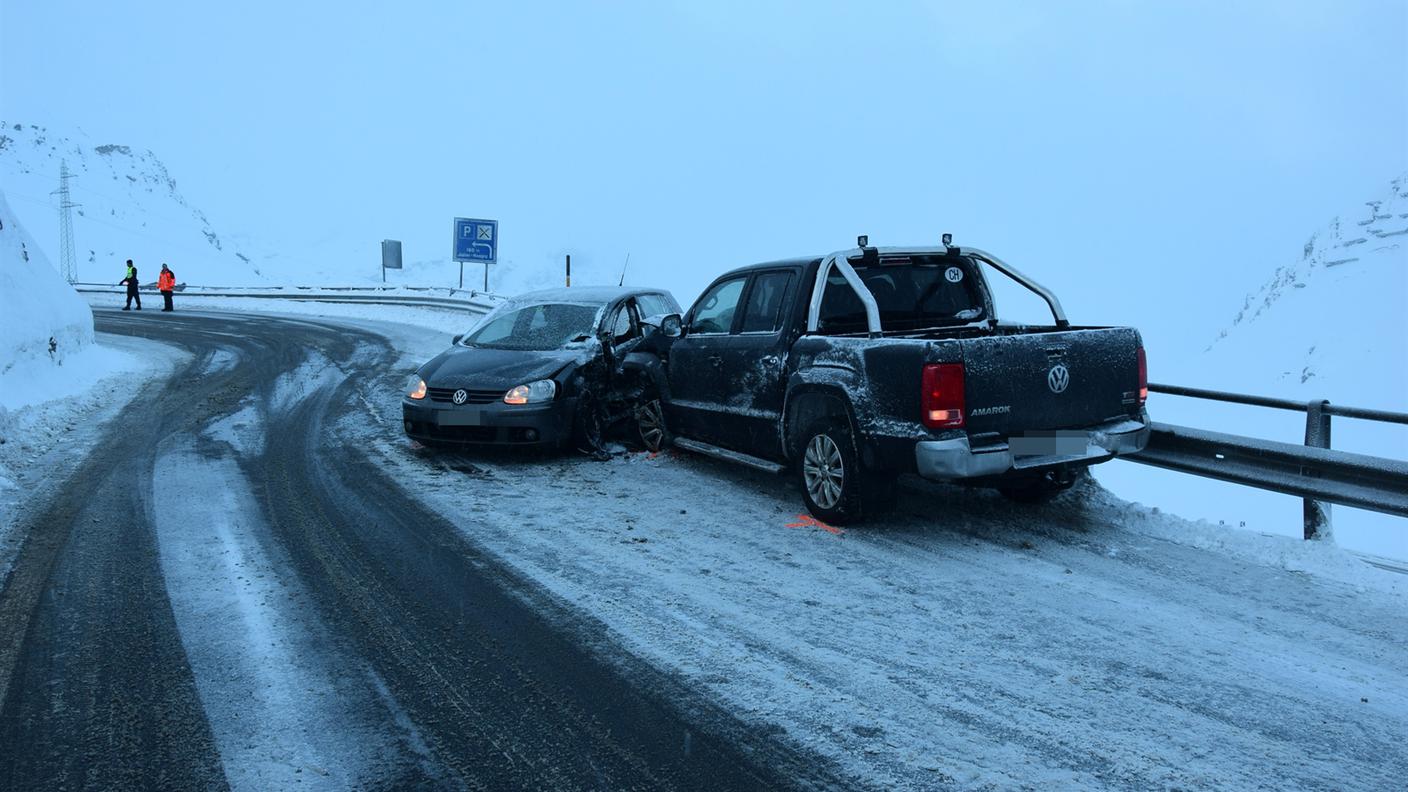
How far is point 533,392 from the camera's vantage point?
8297mm

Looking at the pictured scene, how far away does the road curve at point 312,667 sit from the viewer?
319 cm

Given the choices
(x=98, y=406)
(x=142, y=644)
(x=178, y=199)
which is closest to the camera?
(x=142, y=644)

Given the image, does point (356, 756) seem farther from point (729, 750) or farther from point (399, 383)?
point (399, 383)

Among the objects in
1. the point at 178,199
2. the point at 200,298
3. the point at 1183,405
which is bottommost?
the point at 1183,405

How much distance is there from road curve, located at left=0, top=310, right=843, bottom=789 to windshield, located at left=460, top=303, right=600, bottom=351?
2.62m

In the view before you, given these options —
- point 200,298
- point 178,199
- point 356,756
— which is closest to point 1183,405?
point 356,756

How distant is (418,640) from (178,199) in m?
90.8

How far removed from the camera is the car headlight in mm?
8242

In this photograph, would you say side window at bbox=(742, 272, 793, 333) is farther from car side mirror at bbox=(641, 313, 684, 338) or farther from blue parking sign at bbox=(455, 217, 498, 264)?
blue parking sign at bbox=(455, 217, 498, 264)

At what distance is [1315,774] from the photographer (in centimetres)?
319

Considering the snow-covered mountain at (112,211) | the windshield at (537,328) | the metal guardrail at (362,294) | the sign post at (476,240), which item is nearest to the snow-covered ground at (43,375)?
the windshield at (537,328)

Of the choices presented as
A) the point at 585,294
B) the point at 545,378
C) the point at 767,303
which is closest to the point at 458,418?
the point at 545,378

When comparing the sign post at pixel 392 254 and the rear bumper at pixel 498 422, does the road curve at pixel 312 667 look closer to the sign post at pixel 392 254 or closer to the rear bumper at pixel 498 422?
the rear bumper at pixel 498 422

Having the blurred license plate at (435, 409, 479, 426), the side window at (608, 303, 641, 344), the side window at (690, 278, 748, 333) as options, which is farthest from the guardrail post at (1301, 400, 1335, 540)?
the blurred license plate at (435, 409, 479, 426)
